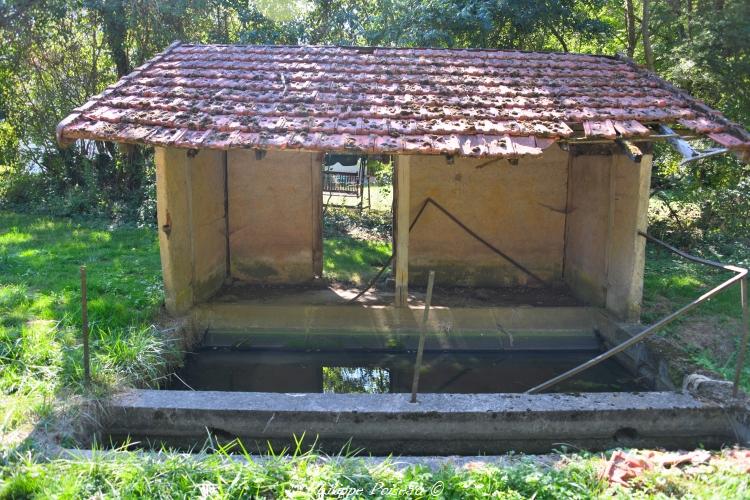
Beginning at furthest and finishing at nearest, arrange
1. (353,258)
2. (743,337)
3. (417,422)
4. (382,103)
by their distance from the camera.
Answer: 1. (353,258)
2. (382,103)
3. (417,422)
4. (743,337)

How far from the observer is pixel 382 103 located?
6.71 metres

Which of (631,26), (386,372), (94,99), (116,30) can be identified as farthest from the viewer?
(116,30)

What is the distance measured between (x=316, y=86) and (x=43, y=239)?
637cm

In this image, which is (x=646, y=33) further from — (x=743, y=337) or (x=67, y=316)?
(x=67, y=316)

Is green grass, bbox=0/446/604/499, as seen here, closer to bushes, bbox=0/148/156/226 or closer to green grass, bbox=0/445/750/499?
green grass, bbox=0/445/750/499

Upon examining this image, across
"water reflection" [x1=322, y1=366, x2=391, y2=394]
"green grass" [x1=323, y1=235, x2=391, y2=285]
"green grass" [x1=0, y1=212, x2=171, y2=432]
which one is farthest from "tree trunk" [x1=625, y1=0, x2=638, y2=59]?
"green grass" [x1=0, y1=212, x2=171, y2=432]

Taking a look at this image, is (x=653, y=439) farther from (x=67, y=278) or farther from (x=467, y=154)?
(x=67, y=278)

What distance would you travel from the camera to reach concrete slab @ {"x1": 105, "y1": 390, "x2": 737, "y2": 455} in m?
4.81

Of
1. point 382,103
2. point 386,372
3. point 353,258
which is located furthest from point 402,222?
point 353,258

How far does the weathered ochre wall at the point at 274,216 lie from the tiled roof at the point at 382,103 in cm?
147

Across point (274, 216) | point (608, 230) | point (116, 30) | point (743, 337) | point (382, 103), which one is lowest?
point (743, 337)

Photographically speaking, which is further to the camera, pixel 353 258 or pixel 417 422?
pixel 353 258

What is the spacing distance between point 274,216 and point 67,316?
317 centimetres

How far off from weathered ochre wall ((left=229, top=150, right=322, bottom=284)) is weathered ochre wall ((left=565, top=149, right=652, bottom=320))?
3.66 m
